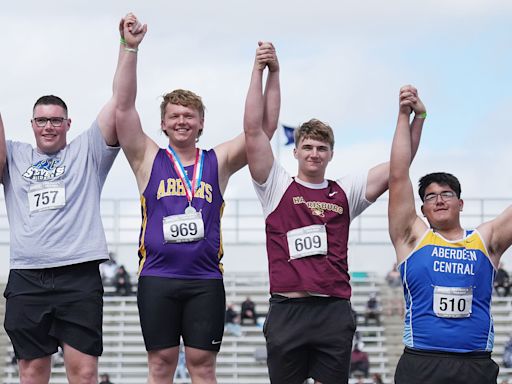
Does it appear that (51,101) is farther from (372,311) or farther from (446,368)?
(372,311)

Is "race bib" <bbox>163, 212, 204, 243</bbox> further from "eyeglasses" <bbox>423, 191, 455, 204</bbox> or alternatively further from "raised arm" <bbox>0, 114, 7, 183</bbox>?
"eyeglasses" <bbox>423, 191, 455, 204</bbox>

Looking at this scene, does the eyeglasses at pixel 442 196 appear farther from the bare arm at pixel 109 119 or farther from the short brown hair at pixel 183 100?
the bare arm at pixel 109 119

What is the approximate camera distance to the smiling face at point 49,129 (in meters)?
5.94

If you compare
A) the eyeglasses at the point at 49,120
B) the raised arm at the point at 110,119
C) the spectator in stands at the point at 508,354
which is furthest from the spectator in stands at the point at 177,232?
the spectator in stands at the point at 508,354

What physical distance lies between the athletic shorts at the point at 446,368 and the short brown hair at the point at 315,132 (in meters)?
1.29

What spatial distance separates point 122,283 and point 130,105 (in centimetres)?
1282

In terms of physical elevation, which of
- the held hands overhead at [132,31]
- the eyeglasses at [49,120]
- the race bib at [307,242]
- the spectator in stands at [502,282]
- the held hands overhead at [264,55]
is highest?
the held hands overhead at [132,31]

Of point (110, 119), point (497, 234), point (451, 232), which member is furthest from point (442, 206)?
point (110, 119)

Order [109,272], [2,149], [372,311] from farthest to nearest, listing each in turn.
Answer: [109,272], [372,311], [2,149]

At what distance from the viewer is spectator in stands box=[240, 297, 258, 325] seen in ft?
58.4

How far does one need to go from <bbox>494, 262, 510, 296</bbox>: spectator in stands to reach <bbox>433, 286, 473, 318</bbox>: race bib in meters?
12.7

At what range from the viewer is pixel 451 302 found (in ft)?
18.1

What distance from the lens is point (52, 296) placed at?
5840 millimetres

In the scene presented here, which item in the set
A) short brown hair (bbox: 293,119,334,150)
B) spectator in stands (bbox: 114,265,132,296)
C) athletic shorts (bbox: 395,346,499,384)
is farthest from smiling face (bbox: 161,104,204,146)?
spectator in stands (bbox: 114,265,132,296)
